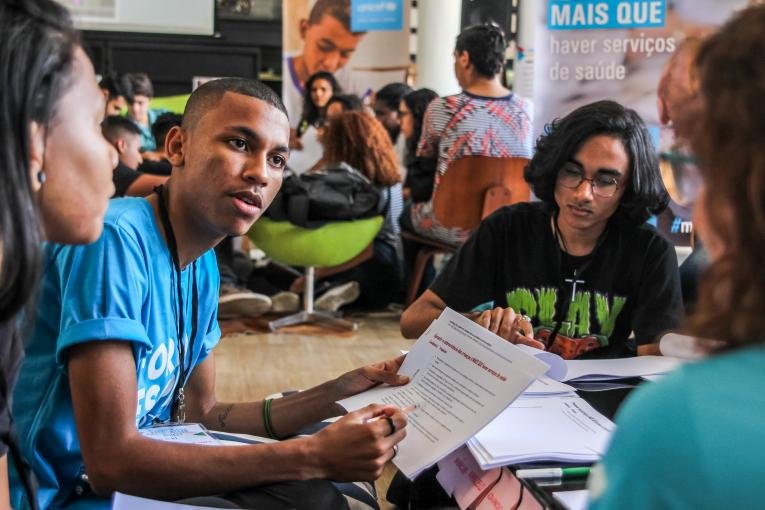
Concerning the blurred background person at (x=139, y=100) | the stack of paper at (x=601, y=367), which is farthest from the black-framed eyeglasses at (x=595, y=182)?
the blurred background person at (x=139, y=100)

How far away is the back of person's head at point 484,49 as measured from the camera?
4.19 metres

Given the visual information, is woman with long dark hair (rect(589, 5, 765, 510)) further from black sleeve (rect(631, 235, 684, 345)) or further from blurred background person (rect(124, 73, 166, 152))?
blurred background person (rect(124, 73, 166, 152))

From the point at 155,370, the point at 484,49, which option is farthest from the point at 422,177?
the point at 155,370

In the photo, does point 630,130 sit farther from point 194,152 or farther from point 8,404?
point 8,404

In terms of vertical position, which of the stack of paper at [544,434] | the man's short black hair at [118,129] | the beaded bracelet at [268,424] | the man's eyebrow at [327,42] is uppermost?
the man's eyebrow at [327,42]

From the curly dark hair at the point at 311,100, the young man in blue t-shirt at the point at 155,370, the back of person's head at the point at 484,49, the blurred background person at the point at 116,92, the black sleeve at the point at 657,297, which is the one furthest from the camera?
the curly dark hair at the point at 311,100

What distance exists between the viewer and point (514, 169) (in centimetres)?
397

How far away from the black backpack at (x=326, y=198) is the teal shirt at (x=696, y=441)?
12.1 ft

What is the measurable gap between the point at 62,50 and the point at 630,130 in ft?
4.52

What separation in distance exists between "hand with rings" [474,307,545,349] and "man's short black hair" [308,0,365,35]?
16.7 feet

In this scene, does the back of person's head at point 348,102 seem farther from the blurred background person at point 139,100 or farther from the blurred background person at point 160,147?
the blurred background person at point 160,147

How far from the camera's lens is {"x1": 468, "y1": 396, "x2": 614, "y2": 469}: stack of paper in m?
1.05

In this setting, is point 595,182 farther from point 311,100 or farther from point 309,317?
point 311,100

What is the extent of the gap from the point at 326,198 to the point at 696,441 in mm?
3875
